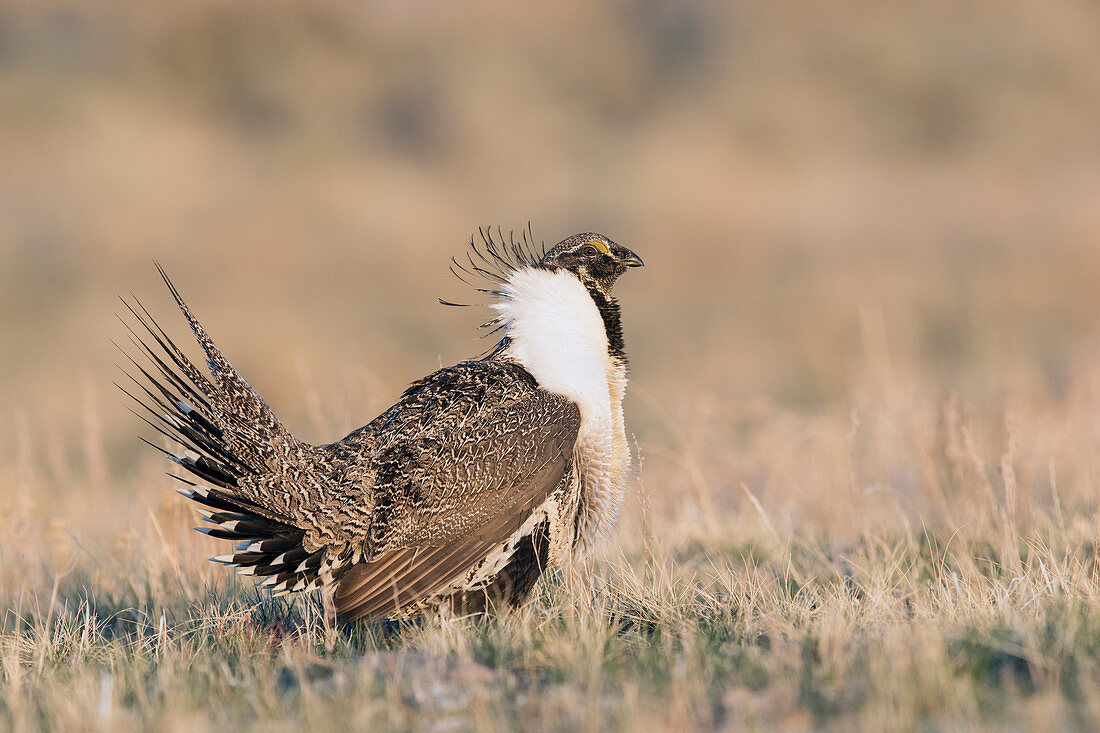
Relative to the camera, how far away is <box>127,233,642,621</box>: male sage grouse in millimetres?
3490

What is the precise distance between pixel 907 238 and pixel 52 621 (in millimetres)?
18499

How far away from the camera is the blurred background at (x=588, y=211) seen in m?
13.8

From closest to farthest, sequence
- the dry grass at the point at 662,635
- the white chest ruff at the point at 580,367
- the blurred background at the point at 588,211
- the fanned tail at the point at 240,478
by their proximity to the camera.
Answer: the dry grass at the point at 662,635
the fanned tail at the point at 240,478
the white chest ruff at the point at 580,367
the blurred background at the point at 588,211

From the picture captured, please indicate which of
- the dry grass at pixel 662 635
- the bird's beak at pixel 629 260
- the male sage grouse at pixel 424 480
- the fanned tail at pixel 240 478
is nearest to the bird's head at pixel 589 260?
the bird's beak at pixel 629 260

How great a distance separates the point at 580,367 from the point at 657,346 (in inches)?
497

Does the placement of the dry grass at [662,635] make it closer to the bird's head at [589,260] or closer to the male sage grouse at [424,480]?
the male sage grouse at [424,480]

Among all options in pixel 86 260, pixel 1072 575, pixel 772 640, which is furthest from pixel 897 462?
pixel 86 260

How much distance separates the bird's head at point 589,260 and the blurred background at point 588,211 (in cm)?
128

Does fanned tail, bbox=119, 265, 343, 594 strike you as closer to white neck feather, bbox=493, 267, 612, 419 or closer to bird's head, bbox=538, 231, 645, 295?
white neck feather, bbox=493, 267, 612, 419

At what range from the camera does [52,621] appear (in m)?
4.31

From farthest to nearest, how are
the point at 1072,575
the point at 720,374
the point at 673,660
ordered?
the point at 720,374
the point at 1072,575
the point at 673,660

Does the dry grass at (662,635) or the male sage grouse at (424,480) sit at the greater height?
the male sage grouse at (424,480)

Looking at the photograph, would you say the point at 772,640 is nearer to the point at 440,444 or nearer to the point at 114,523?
the point at 440,444

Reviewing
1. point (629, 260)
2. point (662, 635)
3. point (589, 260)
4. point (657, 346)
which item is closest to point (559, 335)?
point (589, 260)
